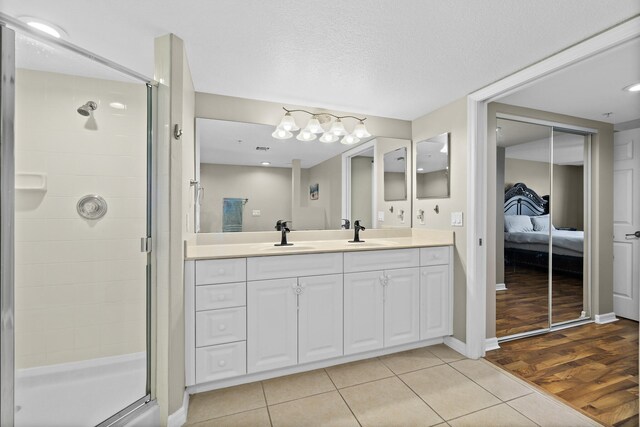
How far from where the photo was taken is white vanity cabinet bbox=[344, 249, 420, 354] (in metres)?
2.19

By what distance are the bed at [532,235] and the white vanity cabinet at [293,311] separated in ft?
6.69

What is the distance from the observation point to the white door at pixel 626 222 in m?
3.04

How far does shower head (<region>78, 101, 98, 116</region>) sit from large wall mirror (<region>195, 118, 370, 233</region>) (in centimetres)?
66

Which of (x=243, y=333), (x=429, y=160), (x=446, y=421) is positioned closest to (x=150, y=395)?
(x=243, y=333)

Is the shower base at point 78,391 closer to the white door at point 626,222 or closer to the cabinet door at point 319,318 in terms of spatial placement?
the cabinet door at point 319,318

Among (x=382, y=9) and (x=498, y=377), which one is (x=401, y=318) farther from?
(x=382, y=9)

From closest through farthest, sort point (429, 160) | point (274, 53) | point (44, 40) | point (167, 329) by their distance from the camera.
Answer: point (44, 40) < point (167, 329) < point (274, 53) < point (429, 160)

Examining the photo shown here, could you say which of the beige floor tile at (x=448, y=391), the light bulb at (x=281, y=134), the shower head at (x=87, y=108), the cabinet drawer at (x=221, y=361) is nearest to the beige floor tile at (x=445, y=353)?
the beige floor tile at (x=448, y=391)

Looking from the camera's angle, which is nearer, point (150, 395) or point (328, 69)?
point (150, 395)

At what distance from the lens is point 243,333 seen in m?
1.89

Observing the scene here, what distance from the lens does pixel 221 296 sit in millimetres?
1854

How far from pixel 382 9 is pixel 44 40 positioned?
1508mm

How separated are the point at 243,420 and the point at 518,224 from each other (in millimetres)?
3041

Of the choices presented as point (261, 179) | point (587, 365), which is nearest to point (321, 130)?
point (261, 179)
